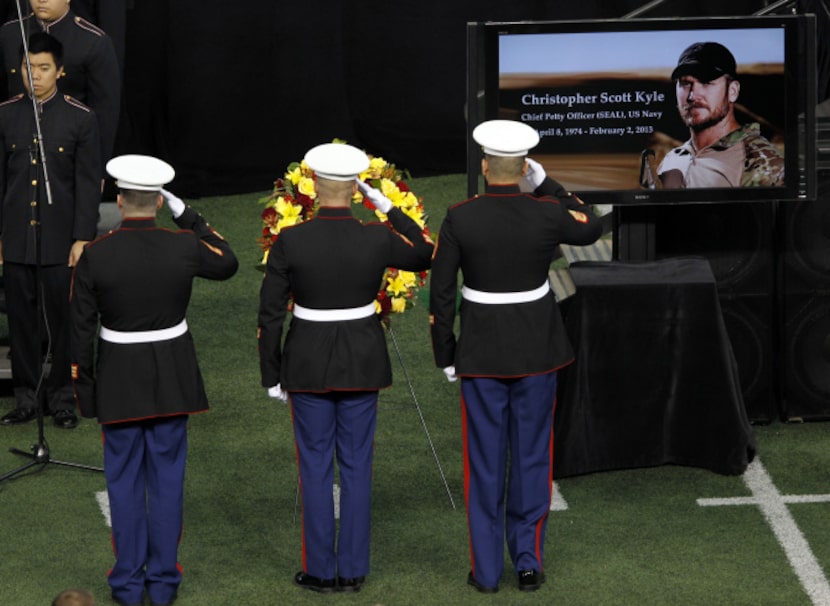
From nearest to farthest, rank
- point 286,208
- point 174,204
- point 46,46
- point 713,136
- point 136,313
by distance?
1. point 136,313
2. point 174,204
3. point 286,208
4. point 713,136
5. point 46,46

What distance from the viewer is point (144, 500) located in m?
6.15

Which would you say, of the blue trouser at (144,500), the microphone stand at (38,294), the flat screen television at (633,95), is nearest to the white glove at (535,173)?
the flat screen television at (633,95)

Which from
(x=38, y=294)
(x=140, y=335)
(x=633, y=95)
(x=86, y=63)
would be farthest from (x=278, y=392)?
(x=86, y=63)

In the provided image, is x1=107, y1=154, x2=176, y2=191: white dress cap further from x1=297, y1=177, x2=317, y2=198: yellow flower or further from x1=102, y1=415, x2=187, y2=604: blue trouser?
x1=297, y1=177, x2=317, y2=198: yellow flower

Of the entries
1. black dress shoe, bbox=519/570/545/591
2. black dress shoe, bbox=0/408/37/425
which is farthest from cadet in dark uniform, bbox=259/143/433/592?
black dress shoe, bbox=0/408/37/425

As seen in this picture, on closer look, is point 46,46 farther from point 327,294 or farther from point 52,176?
point 327,294

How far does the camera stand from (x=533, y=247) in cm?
620

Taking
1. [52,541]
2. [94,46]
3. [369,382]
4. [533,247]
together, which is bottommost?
[52,541]

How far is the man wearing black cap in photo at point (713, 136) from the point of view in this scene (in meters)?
7.75

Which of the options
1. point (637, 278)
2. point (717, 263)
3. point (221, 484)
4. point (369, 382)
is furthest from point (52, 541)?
point (717, 263)

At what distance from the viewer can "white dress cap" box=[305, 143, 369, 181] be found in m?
6.03

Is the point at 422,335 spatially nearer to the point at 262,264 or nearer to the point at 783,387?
the point at 783,387

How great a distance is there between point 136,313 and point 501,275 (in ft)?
4.30

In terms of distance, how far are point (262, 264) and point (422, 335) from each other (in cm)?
328
